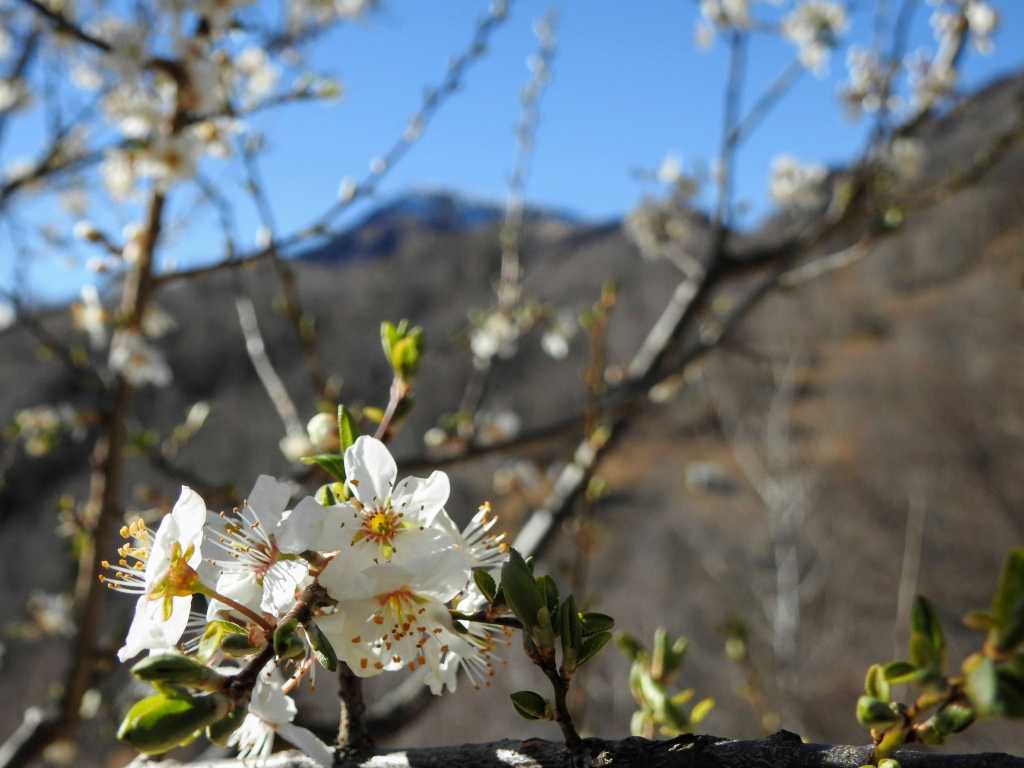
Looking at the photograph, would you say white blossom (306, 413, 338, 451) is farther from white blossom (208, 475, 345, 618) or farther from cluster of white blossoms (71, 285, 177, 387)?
cluster of white blossoms (71, 285, 177, 387)

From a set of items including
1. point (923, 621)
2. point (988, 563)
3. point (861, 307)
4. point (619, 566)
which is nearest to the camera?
point (923, 621)

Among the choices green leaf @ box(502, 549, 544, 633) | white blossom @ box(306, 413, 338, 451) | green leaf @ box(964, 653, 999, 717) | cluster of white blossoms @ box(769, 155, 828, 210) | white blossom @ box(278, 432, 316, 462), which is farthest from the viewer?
cluster of white blossoms @ box(769, 155, 828, 210)

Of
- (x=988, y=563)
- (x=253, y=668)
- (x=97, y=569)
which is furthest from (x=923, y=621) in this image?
(x=988, y=563)

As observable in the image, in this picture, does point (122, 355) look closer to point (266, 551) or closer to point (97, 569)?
point (97, 569)

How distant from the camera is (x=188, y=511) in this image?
0.46 metres

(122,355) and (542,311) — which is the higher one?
(542,311)

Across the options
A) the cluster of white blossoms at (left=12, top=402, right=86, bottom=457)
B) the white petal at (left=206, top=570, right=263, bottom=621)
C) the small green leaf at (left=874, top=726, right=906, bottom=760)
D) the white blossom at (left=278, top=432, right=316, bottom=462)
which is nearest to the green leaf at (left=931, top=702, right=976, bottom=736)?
the small green leaf at (left=874, top=726, right=906, bottom=760)

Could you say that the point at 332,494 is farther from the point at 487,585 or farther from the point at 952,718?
the point at 952,718

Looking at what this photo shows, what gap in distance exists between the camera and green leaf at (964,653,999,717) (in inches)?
12.0

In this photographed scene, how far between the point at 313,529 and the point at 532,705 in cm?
16

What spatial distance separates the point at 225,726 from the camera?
369mm

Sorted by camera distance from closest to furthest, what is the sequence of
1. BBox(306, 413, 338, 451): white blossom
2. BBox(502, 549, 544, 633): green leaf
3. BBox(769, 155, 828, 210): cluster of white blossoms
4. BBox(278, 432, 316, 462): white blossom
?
BBox(502, 549, 544, 633): green leaf < BBox(306, 413, 338, 451): white blossom < BBox(278, 432, 316, 462): white blossom < BBox(769, 155, 828, 210): cluster of white blossoms

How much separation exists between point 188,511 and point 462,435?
0.96 metres

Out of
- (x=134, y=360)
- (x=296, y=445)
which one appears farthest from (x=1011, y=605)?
(x=134, y=360)
